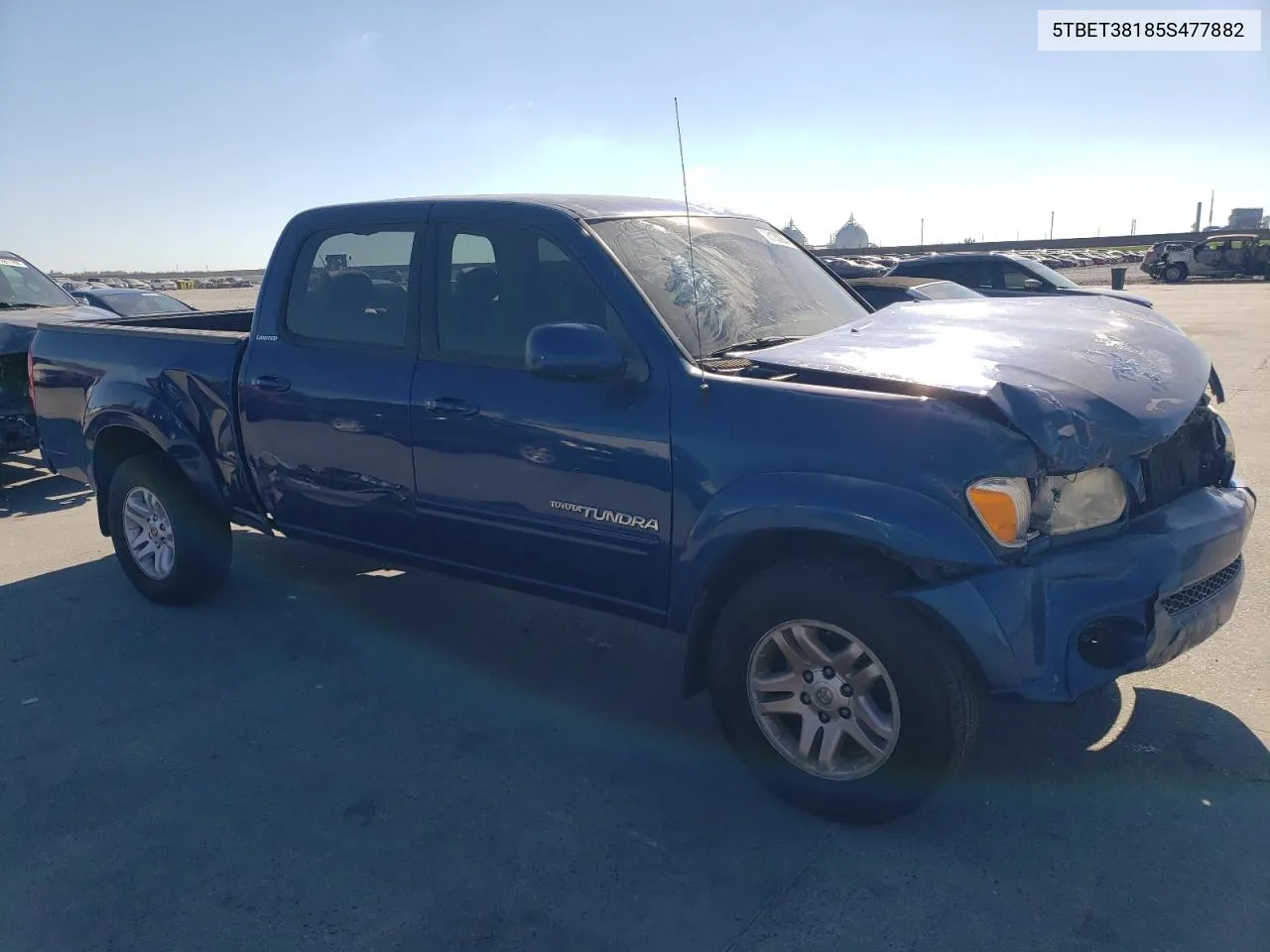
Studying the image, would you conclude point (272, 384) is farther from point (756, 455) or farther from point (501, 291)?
point (756, 455)

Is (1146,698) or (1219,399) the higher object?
(1219,399)

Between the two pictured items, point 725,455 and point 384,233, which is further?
point 384,233

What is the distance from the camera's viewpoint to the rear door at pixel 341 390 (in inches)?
159

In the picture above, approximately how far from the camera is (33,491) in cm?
825

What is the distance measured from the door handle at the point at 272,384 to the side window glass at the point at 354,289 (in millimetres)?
228

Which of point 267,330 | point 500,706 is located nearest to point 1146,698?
point 500,706

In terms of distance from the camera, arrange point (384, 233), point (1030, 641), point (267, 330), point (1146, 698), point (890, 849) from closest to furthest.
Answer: point (1030, 641) < point (890, 849) < point (1146, 698) < point (384, 233) < point (267, 330)

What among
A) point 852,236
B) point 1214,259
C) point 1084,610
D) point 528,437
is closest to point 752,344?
point 528,437

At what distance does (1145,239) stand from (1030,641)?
93315 mm

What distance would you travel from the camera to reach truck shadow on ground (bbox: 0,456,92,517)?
7680 millimetres

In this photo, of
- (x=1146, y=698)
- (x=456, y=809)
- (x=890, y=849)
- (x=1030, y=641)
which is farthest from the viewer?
(x=1146, y=698)

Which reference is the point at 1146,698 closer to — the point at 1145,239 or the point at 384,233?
the point at 384,233

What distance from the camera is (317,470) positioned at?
4324 millimetres

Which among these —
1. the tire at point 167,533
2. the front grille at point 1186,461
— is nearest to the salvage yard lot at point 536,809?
the tire at point 167,533
